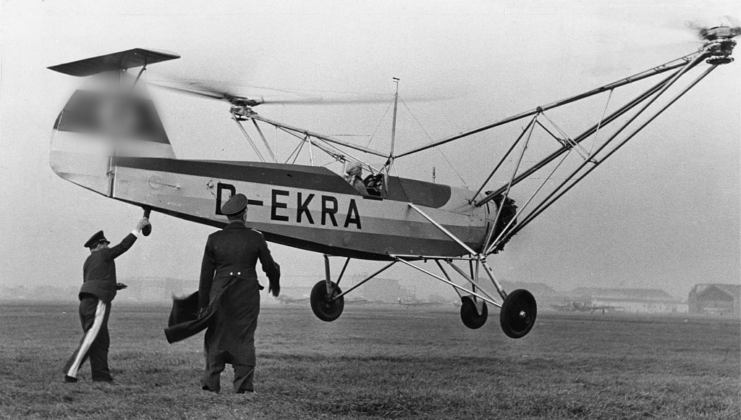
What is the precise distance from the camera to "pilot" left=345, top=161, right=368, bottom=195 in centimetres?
1196

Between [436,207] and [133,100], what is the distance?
614 cm

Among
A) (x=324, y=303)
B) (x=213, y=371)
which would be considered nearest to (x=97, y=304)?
(x=213, y=371)

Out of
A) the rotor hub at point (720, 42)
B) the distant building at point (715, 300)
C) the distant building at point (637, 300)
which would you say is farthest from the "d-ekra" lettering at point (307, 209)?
the distant building at point (637, 300)

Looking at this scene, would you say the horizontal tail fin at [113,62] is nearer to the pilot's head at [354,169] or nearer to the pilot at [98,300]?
the pilot at [98,300]

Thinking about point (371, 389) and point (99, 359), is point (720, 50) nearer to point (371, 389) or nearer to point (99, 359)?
point (371, 389)

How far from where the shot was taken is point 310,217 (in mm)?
11000

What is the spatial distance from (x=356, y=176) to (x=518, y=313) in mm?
3611

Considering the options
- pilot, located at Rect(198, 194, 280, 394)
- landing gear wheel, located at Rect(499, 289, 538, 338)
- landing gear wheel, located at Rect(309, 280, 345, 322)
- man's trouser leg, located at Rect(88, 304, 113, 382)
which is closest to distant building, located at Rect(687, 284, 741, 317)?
landing gear wheel, located at Rect(309, 280, 345, 322)

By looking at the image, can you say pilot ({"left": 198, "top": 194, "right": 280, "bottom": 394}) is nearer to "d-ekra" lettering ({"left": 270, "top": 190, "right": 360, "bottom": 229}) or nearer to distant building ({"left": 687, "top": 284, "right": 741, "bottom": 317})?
"d-ekra" lettering ({"left": 270, "top": 190, "right": 360, "bottom": 229})

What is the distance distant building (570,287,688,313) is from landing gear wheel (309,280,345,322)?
136m

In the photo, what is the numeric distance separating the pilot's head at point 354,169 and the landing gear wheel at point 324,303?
8.92ft

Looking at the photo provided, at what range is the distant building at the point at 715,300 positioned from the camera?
120 metres

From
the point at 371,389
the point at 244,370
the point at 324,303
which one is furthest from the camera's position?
the point at 324,303

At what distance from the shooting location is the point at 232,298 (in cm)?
677
